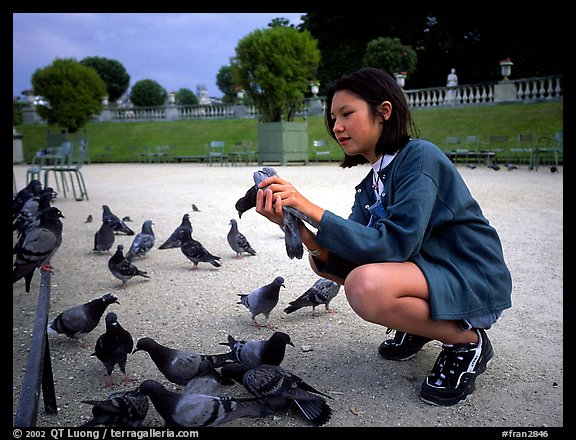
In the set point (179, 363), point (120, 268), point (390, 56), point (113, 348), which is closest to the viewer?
point (179, 363)

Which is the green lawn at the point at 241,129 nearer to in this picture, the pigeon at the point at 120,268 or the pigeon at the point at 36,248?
the pigeon at the point at 120,268

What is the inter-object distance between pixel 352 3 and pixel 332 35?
36179 millimetres

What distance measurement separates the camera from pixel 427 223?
2367 millimetres

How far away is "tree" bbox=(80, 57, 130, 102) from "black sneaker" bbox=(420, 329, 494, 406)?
66.0 metres

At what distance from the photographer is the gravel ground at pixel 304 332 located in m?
2.61

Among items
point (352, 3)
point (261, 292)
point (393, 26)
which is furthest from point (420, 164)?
point (393, 26)

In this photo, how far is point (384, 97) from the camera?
2531 mm

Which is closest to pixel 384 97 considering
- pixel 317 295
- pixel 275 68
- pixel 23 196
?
Result: pixel 317 295

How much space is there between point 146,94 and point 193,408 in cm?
5393

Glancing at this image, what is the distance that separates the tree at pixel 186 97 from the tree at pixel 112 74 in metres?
9.63

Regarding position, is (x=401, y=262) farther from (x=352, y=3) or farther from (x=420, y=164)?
(x=352, y=3)

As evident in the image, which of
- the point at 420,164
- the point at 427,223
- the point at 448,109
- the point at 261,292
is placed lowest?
the point at 261,292

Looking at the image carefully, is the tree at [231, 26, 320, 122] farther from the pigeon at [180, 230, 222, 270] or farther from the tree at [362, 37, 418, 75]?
the pigeon at [180, 230, 222, 270]

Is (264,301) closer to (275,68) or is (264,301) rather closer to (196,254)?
(196,254)
